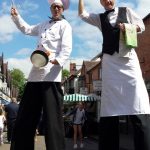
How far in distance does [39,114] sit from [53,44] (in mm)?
822

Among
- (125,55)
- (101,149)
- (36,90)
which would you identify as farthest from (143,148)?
(36,90)

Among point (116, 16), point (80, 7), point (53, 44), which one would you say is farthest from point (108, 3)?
point (53, 44)

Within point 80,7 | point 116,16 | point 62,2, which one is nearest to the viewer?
point 116,16

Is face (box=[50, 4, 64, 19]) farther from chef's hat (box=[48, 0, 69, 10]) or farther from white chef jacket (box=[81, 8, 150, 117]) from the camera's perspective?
white chef jacket (box=[81, 8, 150, 117])

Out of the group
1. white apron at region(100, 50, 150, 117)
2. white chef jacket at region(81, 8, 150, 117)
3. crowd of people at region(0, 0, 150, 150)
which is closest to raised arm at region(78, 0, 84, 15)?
crowd of people at region(0, 0, 150, 150)

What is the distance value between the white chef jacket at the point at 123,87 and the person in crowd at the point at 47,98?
543 mm

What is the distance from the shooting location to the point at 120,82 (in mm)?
5414

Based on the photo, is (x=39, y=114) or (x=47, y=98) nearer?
(x=47, y=98)

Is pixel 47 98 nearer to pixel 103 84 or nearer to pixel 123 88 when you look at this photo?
pixel 103 84

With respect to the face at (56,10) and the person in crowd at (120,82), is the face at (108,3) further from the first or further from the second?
the face at (56,10)

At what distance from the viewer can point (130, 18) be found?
5.65 meters

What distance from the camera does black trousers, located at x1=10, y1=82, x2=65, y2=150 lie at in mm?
5715

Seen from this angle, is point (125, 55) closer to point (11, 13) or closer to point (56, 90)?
point (56, 90)

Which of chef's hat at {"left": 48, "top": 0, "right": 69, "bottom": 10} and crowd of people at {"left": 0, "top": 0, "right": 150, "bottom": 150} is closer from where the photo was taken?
crowd of people at {"left": 0, "top": 0, "right": 150, "bottom": 150}
